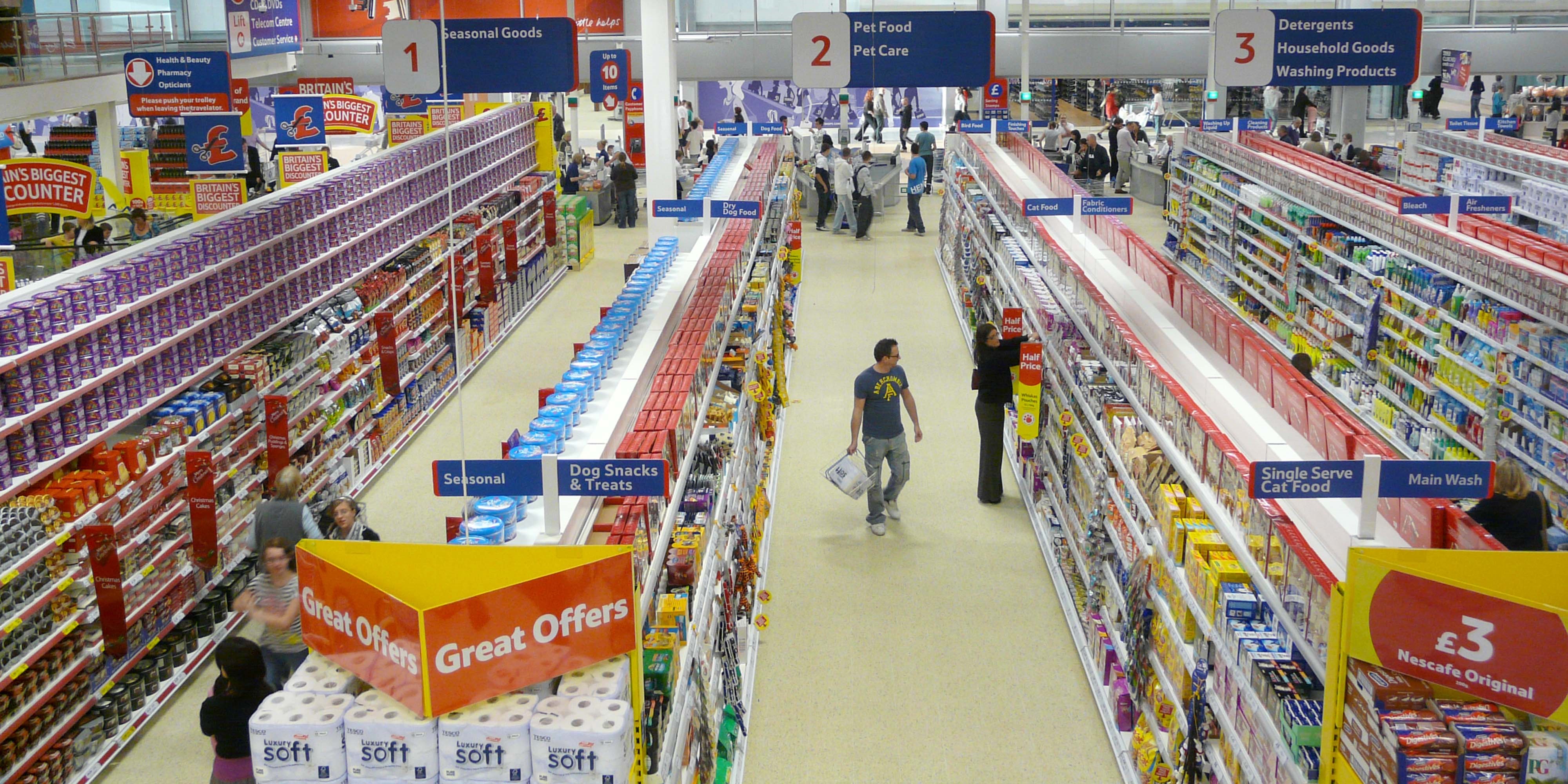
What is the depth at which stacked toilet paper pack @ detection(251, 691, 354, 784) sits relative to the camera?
355cm

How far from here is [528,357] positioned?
13.7 meters

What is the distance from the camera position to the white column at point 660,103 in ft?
40.8

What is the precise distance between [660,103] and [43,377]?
742 cm

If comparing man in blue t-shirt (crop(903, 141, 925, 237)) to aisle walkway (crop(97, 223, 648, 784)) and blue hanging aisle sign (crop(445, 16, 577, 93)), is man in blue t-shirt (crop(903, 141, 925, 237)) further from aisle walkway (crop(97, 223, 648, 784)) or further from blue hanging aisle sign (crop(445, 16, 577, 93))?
blue hanging aisle sign (crop(445, 16, 577, 93))

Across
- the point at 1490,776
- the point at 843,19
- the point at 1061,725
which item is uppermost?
the point at 843,19

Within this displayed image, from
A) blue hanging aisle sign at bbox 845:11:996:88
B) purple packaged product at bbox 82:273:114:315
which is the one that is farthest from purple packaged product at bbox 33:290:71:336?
blue hanging aisle sign at bbox 845:11:996:88

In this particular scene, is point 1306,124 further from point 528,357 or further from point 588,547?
point 588,547

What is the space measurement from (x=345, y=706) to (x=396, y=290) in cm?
791

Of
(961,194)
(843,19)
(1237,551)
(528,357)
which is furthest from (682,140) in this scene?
(1237,551)

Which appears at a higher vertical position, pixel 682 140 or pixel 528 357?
pixel 682 140

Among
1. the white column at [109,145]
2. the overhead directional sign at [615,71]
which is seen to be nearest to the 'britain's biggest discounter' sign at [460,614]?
the white column at [109,145]

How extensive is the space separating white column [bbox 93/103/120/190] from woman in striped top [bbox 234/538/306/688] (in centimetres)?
1216

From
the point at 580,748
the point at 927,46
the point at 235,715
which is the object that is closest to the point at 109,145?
the point at 927,46

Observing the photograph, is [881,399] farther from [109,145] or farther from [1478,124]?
[1478,124]
